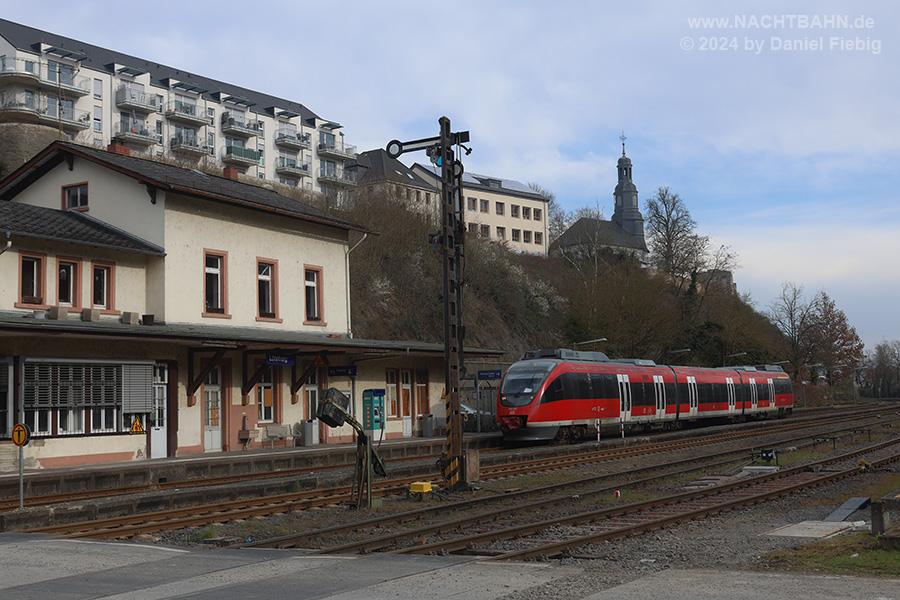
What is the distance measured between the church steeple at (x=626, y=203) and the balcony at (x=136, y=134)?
254 ft

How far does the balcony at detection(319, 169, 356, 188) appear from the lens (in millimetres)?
78625

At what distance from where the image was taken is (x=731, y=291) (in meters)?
85.4

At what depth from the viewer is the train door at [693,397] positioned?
130ft

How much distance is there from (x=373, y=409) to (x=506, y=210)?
56624mm

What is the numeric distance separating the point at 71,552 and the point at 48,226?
15.2 metres

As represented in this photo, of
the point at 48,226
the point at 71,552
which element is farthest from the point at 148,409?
the point at 71,552

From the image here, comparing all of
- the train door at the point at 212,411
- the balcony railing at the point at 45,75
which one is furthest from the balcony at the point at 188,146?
the train door at the point at 212,411

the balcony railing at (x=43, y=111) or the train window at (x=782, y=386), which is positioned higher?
the balcony railing at (x=43, y=111)

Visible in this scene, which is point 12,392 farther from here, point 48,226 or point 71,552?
point 71,552

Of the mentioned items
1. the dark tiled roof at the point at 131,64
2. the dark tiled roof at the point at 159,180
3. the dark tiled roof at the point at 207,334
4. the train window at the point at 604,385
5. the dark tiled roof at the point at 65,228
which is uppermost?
the dark tiled roof at the point at 131,64

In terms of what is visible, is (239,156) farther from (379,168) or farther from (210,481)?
(210,481)

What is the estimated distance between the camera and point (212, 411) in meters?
26.5

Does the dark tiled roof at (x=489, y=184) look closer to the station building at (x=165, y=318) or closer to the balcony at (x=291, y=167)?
the balcony at (x=291, y=167)

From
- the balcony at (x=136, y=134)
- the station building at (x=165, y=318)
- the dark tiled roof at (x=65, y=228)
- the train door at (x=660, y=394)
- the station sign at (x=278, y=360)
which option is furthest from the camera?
the balcony at (x=136, y=134)
